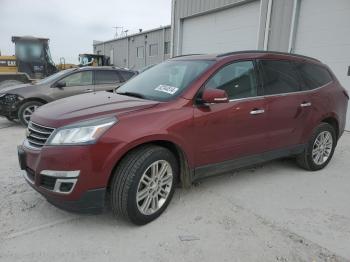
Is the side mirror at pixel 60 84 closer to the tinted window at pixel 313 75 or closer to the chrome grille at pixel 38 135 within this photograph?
the chrome grille at pixel 38 135

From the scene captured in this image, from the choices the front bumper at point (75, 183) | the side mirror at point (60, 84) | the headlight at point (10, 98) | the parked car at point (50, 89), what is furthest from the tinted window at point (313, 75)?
the headlight at point (10, 98)

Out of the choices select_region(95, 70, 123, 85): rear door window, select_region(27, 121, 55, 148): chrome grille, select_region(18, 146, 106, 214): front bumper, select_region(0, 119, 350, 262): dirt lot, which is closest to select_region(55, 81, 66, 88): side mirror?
select_region(95, 70, 123, 85): rear door window

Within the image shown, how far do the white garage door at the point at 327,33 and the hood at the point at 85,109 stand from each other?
6.35m

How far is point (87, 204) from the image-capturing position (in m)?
2.76

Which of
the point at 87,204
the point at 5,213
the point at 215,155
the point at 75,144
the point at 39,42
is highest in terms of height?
the point at 39,42

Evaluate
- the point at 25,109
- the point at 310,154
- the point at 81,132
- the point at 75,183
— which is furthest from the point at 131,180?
the point at 25,109

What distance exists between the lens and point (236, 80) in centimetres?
369

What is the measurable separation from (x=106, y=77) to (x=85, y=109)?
5570mm

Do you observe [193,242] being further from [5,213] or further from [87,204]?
[5,213]

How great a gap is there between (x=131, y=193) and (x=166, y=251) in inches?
22.9

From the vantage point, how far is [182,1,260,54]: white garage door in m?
10.1

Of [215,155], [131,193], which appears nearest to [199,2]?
[215,155]

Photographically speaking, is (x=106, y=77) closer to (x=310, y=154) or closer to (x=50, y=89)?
(x=50, y=89)

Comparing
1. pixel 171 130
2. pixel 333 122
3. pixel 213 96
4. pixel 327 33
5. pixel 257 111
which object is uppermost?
pixel 327 33
